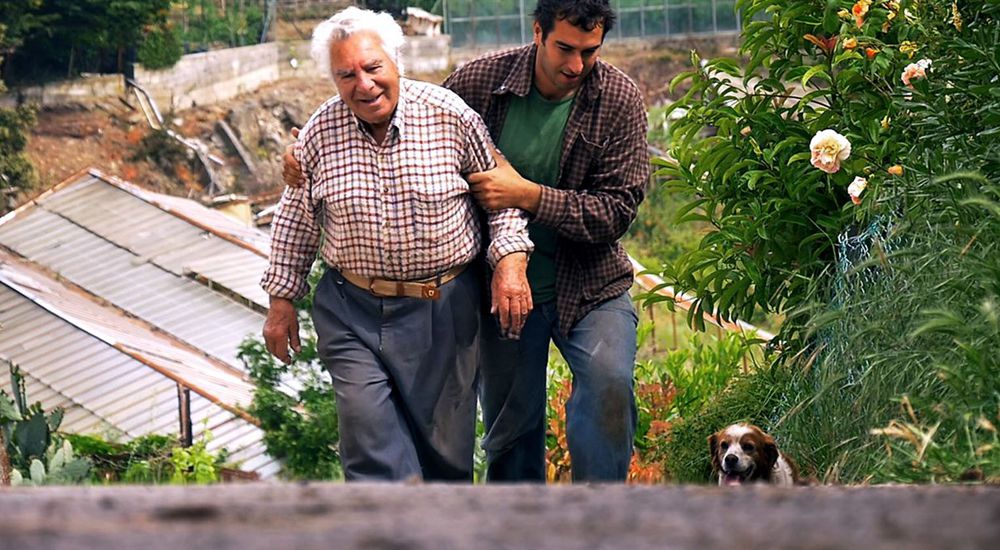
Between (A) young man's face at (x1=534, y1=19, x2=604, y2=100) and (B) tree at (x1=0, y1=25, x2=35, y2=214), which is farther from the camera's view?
(B) tree at (x1=0, y1=25, x2=35, y2=214)

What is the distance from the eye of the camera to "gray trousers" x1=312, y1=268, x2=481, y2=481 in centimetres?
535

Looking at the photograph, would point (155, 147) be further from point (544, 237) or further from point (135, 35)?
point (544, 237)

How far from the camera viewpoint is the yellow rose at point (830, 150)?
233 inches

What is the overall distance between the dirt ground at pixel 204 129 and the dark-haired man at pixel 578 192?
27.1 m

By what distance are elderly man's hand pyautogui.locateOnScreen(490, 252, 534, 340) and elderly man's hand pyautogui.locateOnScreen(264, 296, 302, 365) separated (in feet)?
2.21

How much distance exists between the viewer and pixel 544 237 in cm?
569

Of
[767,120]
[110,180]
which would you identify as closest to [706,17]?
[110,180]

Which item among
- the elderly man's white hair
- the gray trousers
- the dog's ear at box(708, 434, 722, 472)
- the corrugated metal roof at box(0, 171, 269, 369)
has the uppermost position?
the elderly man's white hair

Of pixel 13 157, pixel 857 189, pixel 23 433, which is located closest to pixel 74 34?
pixel 13 157

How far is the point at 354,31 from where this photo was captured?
518 centimetres

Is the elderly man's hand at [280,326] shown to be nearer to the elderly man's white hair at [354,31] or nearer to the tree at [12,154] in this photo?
the elderly man's white hair at [354,31]

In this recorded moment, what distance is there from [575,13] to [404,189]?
30.5 inches

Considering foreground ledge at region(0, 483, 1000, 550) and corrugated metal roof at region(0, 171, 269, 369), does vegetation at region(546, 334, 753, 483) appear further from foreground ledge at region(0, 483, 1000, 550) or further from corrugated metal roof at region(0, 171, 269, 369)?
corrugated metal roof at region(0, 171, 269, 369)

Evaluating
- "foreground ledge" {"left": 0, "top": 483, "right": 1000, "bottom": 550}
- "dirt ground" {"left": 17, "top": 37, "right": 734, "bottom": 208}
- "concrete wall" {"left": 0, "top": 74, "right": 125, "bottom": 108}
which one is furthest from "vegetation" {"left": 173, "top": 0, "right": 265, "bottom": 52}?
"foreground ledge" {"left": 0, "top": 483, "right": 1000, "bottom": 550}
